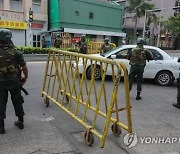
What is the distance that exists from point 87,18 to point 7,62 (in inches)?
1173

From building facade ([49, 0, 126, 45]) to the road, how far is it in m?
23.5

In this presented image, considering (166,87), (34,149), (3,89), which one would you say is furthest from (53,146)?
(166,87)

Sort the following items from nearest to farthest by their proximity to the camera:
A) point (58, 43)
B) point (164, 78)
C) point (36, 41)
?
point (164, 78) < point (58, 43) < point (36, 41)

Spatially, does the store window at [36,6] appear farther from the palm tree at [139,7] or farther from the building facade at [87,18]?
the palm tree at [139,7]

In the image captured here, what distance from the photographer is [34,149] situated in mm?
3727

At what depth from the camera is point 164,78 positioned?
9.20m

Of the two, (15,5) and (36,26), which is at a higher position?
(15,5)

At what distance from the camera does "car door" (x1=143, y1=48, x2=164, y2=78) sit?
9.09m

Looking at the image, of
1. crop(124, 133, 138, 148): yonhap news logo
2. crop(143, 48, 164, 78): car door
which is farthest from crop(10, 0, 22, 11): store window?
crop(124, 133, 138, 148): yonhap news logo

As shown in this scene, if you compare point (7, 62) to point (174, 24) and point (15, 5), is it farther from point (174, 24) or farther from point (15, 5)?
point (174, 24)

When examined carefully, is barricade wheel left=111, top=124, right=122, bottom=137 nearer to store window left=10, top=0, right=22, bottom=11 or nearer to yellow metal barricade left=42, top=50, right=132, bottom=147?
yellow metal barricade left=42, top=50, right=132, bottom=147

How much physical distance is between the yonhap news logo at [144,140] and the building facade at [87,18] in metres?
25.1

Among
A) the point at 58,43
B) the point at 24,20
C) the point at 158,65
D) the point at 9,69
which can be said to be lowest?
the point at 158,65

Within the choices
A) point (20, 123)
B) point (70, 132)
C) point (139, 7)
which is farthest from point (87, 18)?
point (70, 132)
